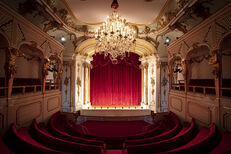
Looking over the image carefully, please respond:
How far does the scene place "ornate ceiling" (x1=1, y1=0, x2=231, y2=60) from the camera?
5074mm

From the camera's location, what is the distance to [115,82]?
1166cm

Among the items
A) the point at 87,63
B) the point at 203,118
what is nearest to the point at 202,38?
the point at 203,118

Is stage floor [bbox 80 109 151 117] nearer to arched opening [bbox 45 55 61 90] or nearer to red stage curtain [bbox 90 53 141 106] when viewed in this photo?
red stage curtain [bbox 90 53 141 106]

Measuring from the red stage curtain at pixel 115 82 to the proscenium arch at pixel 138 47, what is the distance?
3.48ft

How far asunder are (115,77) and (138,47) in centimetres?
357

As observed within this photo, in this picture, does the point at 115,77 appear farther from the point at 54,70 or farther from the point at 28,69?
the point at 28,69

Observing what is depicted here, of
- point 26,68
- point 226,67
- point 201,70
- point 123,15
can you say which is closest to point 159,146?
point 226,67

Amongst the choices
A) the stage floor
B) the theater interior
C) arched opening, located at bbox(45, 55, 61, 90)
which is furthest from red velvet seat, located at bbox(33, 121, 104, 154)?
the stage floor

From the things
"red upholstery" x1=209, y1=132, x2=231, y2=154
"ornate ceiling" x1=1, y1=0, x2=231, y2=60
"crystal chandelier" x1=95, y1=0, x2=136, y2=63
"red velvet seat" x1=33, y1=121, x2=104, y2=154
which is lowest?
"red velvet seat" x1=33, y1=121, x2=104, y2=154

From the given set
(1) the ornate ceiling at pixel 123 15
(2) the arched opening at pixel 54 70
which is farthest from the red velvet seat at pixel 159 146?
(2) the arched opening at pixel 54 70

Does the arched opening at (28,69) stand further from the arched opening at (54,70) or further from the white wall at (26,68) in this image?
A: the arched opening at (54,70)

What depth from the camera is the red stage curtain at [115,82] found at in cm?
1123

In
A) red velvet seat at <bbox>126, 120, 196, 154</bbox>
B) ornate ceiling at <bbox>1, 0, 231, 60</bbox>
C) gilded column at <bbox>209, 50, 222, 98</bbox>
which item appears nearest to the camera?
red velvet seat at <bbox>126, 120, 196, 154</bbox>

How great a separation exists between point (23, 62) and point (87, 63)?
460 centimetres
